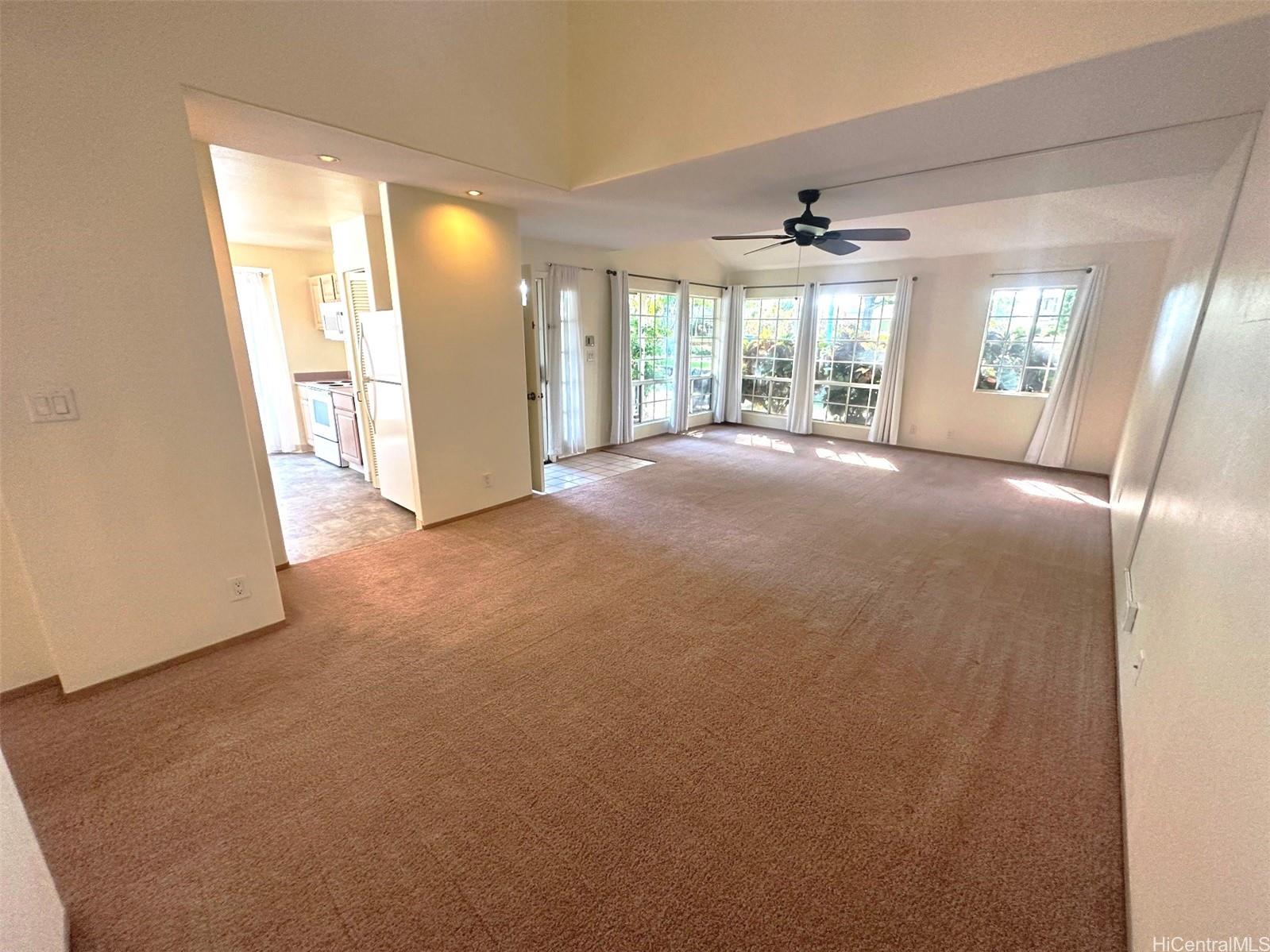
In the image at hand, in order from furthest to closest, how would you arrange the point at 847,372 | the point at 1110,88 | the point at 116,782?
1. the point at 847,372
2. the point at 1110,88
3. the point at 116,782

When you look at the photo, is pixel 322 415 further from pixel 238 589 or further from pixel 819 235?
pixel 819 235

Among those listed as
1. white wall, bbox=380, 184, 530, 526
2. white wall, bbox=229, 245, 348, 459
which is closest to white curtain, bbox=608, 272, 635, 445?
white wall, bbox=380, 184, 530, 526

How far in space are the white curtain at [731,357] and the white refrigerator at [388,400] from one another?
227 inches

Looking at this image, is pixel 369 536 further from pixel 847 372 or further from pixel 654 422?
pixel 847 372

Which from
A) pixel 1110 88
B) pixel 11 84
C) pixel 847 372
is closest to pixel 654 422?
pixel 847 372

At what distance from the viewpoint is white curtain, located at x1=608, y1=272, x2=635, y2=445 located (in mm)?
6566

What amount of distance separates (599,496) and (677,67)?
3.29 m

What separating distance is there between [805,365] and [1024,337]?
8.72 ft

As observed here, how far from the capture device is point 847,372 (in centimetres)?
744

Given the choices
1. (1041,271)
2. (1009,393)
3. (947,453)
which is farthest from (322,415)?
(1041,271)

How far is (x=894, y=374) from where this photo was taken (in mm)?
6922

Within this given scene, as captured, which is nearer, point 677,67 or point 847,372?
point 677,67

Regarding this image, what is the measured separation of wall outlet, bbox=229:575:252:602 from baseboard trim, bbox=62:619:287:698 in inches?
7.7

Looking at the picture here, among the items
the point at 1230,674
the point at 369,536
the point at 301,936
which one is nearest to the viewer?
the point at 1230,674
